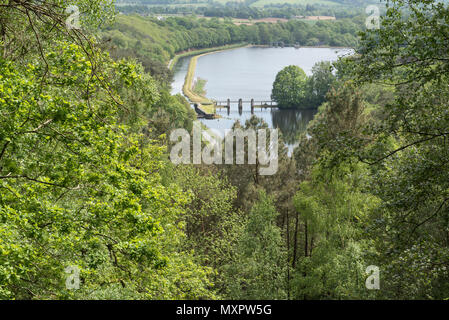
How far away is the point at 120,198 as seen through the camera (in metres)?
7.30

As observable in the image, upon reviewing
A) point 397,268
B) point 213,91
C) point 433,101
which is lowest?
point 213,91

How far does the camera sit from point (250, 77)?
4715 inches

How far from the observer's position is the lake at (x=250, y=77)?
82.1m

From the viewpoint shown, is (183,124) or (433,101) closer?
(433,101)

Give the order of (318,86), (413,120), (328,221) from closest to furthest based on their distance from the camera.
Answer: (413,120) < (328,221) < (318,86)

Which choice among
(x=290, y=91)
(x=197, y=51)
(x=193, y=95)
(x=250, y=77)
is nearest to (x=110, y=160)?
(x=290, y=91)

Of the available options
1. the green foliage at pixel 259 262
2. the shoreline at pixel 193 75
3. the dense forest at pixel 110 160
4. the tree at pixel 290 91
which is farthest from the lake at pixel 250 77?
the dense forest at pixel 110 160

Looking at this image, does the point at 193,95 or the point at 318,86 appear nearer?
the point at 318,86

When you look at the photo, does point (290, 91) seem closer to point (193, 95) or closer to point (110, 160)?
point (193, 95)

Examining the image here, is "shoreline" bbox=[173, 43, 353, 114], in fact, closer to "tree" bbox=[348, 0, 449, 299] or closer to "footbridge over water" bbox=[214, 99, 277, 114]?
"footbridge over water" bbox=[214, 99, 277, 114]
